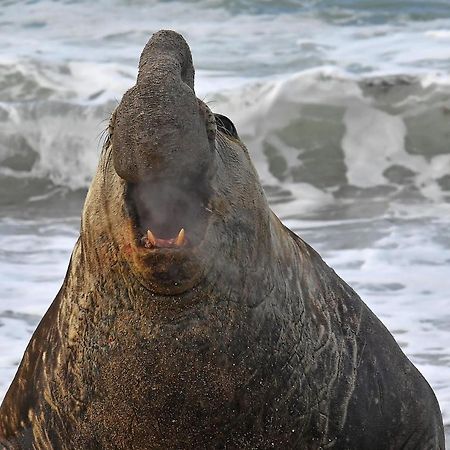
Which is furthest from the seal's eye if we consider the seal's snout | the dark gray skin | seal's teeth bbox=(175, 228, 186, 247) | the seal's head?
seal's teeth bbox=(175, 228, 186, 247)

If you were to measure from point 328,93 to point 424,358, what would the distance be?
22.1ft

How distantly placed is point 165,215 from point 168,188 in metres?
0.07

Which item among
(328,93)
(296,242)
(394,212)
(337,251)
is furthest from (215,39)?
(296,242)

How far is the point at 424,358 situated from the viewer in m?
6.66

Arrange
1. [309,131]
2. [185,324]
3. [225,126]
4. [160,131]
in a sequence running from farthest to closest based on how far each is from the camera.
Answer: [309,131]
[225,126]
[185,324]
[160,131]

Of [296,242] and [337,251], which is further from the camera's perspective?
[337,251]

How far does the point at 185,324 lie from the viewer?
315cm

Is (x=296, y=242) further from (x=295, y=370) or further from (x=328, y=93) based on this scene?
(x=328, y=93)

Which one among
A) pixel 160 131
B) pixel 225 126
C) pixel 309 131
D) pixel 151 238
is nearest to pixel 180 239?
pixel 151 238

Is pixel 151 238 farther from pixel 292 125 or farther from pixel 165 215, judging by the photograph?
pixel 292 125

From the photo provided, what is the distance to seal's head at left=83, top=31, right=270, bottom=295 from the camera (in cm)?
291

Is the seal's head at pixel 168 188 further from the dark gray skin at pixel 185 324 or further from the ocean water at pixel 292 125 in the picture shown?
the ocean water at pixel 292 125

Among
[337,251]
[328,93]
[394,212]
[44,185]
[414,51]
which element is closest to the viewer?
[337,251]

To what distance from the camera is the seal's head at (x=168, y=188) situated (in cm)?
291
